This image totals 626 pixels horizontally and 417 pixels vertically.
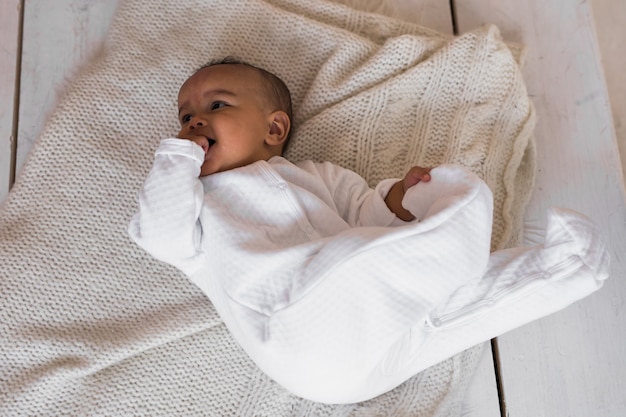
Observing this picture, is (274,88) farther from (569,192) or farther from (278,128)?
(569,192)

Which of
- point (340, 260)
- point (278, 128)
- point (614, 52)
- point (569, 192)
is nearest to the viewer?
point (340, 260)

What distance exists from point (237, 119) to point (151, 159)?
25 cm

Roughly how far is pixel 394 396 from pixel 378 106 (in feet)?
1.68

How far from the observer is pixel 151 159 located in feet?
4.09

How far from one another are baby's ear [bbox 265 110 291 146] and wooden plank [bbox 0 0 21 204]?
0.54 metres

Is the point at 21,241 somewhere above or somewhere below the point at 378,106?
below

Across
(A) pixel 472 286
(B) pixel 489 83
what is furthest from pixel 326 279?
(B) pixel 489 83

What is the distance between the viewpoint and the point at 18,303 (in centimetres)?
115

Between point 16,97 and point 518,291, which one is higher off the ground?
point 518,291

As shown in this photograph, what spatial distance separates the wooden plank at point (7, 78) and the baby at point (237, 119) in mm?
417

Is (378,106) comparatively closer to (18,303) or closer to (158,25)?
(158,25)

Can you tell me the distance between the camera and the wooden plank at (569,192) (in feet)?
3.86

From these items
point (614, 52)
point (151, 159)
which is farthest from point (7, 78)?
point (614, 52)

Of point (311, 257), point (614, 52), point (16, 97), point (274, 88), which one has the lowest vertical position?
point (16, 97)
